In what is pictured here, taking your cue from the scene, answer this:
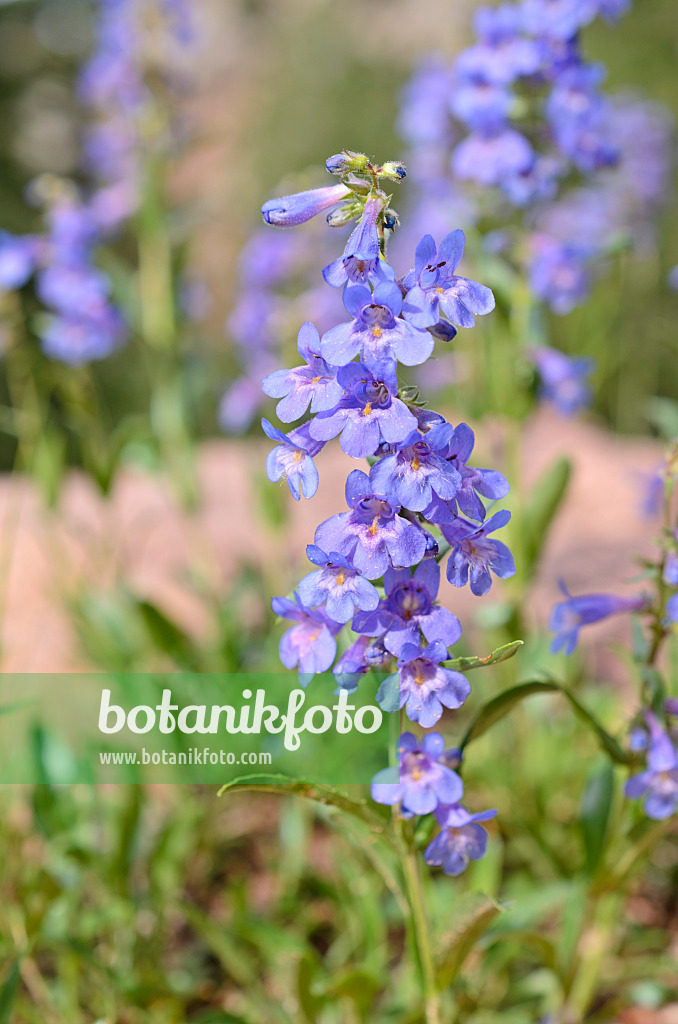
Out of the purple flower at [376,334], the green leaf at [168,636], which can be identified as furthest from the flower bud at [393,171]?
the green leaf at [168,636]

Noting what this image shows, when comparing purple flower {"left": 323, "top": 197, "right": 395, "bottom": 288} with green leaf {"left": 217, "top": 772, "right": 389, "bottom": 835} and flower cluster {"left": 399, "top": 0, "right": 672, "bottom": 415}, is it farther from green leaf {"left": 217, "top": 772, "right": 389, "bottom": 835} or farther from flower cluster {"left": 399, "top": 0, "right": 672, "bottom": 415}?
flower cluster {"left": 399, "top": 0, "right": 672, "bottom": 415}

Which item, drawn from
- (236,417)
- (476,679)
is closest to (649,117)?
(236,417)

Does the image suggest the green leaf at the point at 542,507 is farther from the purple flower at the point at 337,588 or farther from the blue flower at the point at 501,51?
the purple flower at the point at 337,588

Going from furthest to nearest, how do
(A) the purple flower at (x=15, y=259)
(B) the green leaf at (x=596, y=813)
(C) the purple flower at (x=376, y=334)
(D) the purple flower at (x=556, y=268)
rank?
1. (A) the purple flower at (x=15, y=259)
2. (D) the purple flower at (x=556, y=268)
3. (B) the green leaf at (x=596, y=813)
4. (C) the purple flower at (x=376, y=334)

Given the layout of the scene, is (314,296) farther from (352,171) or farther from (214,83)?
(214,83)

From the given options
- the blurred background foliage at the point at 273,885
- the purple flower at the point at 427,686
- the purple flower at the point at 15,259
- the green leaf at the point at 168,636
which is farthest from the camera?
the purple flower at the point at 15,259
